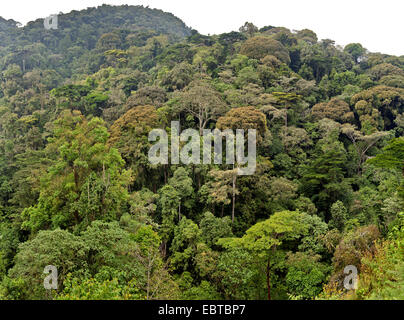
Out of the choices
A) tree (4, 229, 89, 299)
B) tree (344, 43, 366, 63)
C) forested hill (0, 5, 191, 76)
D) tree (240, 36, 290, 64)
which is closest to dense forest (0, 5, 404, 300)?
tree (4, 229, 89, 299)

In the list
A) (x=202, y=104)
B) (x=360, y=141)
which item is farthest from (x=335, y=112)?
(x=202, y=104)

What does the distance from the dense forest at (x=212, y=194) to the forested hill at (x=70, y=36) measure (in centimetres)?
1864

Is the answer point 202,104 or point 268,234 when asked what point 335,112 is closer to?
point 202,104

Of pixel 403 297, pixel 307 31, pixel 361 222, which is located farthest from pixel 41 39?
pixel 403 297

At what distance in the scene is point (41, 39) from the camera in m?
51.0

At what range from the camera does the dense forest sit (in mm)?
8602

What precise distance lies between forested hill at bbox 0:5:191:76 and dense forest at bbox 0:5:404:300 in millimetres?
18638

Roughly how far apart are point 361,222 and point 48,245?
12832 millimetres

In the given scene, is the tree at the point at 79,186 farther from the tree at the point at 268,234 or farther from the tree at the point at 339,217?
the tree at the point at 339,217

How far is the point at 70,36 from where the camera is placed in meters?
52.6

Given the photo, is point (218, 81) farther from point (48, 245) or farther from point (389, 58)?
point (389, 58)

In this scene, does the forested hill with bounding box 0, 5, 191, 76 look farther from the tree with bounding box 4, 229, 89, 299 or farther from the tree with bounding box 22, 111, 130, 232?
the tree with bounding box 4, 229, 89, 299

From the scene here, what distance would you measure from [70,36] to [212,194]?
5332 cm
